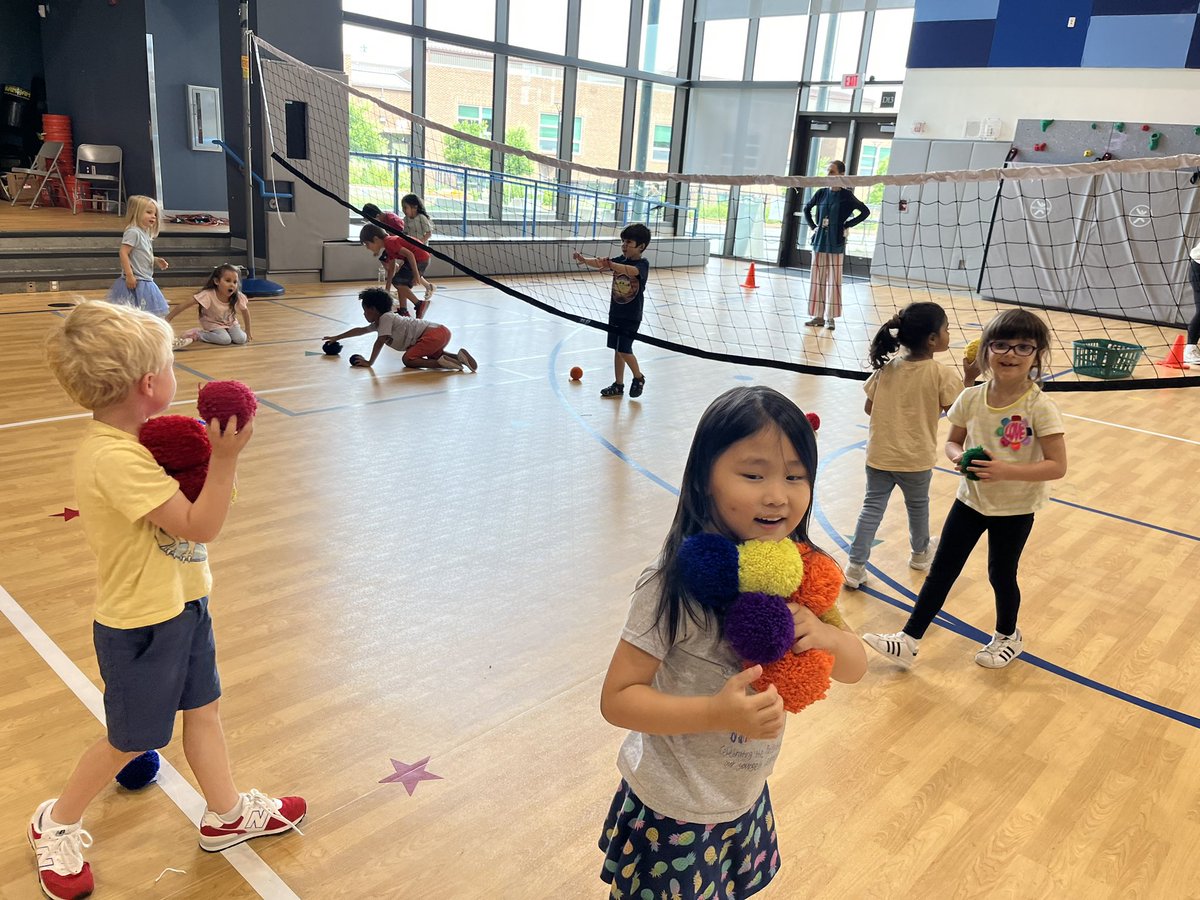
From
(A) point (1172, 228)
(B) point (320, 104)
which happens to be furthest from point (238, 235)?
(A) point (1172, 228)

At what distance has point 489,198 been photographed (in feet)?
42.9

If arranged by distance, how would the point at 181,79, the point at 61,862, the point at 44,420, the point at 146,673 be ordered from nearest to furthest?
the point at 146,673
the point at 61,862
the point at 44,420
the point at 181,79

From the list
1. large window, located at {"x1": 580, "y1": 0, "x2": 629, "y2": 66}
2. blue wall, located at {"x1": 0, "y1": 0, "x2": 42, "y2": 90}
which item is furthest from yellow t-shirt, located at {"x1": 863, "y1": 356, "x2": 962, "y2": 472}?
blue wall, located at {"x1": 0, "y1": 0, "x2": 42, "y2": 90}

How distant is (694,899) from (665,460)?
147 inches

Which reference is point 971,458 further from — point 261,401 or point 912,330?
point 261,401

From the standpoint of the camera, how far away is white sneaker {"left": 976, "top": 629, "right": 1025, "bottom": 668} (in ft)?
10.1

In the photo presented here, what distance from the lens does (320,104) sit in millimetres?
9953

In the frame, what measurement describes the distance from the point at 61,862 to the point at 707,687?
60.4 inches

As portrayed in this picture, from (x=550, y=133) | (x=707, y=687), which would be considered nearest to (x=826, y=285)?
(x=550, y=133)

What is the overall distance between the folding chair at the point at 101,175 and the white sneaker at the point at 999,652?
12045 mm

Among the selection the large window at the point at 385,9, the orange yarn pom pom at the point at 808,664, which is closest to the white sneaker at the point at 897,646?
the orange yarn pom pom at the point at 808,664

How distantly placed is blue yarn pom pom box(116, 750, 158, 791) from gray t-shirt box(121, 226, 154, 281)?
185 inches

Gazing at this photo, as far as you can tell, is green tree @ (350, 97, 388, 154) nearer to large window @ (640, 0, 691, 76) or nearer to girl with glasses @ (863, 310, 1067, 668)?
large window @ (640, 0, 691, 76)

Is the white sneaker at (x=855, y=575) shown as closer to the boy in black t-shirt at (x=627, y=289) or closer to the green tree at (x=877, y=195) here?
the boy in black t-shirt at (x=627, y=289)
